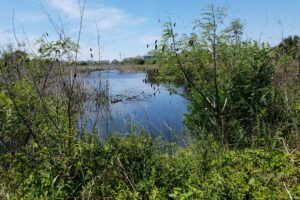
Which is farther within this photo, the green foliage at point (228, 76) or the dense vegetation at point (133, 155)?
the green foliage at point (228, 76)

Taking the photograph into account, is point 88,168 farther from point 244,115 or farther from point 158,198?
point 244,115

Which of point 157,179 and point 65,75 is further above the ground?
point 65,75

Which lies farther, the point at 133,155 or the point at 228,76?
the point at 228,76

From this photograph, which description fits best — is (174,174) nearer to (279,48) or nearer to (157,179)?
(157,179)

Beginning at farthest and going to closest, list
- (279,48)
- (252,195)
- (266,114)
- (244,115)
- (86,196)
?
(279,48)
(244,115)
(266,114)
(86,196)
(252,195)

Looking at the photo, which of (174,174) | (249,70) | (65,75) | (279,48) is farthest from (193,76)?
(174,174)

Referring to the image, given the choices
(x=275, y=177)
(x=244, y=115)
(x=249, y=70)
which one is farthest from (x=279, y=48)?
(x=275, y=177)

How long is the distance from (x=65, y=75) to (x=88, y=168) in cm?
152

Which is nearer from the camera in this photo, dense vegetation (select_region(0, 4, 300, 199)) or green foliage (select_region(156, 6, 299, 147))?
dense vegetation (select_region(0, 4, 300, 199))

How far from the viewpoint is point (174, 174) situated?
11.7 ft

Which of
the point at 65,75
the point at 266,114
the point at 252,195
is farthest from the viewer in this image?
the point at 266,114

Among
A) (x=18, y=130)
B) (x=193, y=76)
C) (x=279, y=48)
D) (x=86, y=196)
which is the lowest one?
(x=86, y=196)

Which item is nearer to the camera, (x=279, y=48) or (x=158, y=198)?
(x=158, y=198)

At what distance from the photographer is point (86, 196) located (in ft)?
10.9
